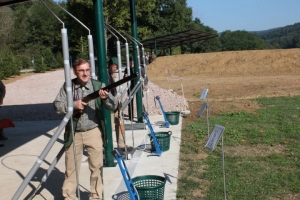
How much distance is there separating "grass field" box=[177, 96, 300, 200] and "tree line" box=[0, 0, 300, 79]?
27.1 metres

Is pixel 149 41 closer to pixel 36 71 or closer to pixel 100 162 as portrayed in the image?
pixel 36 71

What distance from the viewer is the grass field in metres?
5.22

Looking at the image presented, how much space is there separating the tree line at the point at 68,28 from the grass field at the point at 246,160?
88.9 feet

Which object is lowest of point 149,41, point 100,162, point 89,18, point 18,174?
point 18,174

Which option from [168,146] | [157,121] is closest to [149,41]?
[157,121]

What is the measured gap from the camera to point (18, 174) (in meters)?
6.48

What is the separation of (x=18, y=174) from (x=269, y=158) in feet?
13.3

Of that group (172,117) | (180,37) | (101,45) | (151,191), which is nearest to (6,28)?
(180,37)

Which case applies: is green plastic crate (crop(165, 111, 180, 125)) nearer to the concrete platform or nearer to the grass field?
the concrete platform

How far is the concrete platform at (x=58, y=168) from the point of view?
5.44m

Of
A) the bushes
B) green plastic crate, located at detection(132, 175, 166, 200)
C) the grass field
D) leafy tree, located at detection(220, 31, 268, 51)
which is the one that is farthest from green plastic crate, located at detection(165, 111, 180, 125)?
leafy tree, located at detection(220, 31, 268, 51)

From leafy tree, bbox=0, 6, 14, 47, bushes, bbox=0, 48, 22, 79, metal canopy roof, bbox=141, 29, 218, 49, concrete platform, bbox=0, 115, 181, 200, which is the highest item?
leafy tree, bbox=0, 6, 14, 47

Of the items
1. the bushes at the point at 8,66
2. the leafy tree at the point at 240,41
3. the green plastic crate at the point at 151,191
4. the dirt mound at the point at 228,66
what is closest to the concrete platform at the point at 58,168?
the green plastic crate at the point at 151,191

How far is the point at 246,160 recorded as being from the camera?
6617 millimetres
